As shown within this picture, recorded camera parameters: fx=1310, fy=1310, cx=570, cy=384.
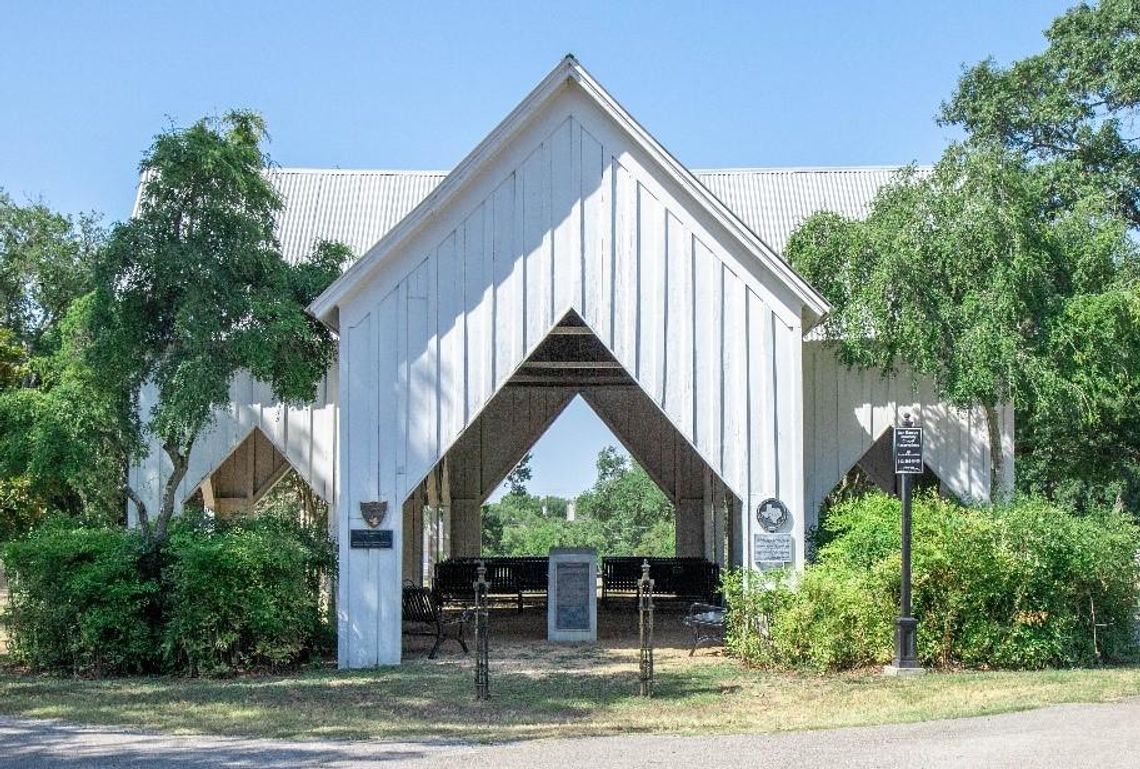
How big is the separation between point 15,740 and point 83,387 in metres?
5.35

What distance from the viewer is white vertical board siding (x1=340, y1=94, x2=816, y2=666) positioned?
47.6 ft

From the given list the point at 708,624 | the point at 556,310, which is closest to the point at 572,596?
the point at 708,624

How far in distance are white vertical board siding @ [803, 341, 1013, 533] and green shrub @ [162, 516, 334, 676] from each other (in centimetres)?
748

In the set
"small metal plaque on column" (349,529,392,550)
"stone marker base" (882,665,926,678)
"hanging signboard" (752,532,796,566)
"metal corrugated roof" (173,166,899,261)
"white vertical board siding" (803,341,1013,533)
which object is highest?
"metal corrugated roof" (173,166,899,261)

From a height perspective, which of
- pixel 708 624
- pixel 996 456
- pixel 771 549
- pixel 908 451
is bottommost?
pixel 708 624

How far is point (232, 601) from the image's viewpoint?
1341 cm

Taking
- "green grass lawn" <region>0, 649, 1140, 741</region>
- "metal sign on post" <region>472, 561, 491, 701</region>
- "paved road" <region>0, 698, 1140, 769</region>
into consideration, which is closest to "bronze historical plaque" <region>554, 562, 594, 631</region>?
"green grass lawn" <region>0, 649, 1140, 741</region>

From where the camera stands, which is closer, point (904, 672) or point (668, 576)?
point (904, 672)

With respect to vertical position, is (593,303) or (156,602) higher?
(593,303)

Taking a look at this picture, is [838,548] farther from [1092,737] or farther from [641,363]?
[1092,737]

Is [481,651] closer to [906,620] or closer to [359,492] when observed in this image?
[359,492]

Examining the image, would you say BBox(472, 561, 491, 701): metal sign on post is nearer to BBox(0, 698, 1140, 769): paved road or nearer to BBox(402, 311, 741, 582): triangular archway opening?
BBox(0, 698, 1140, 769): paved road

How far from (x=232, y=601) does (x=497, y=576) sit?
8.48 metres

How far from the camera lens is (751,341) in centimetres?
1477
